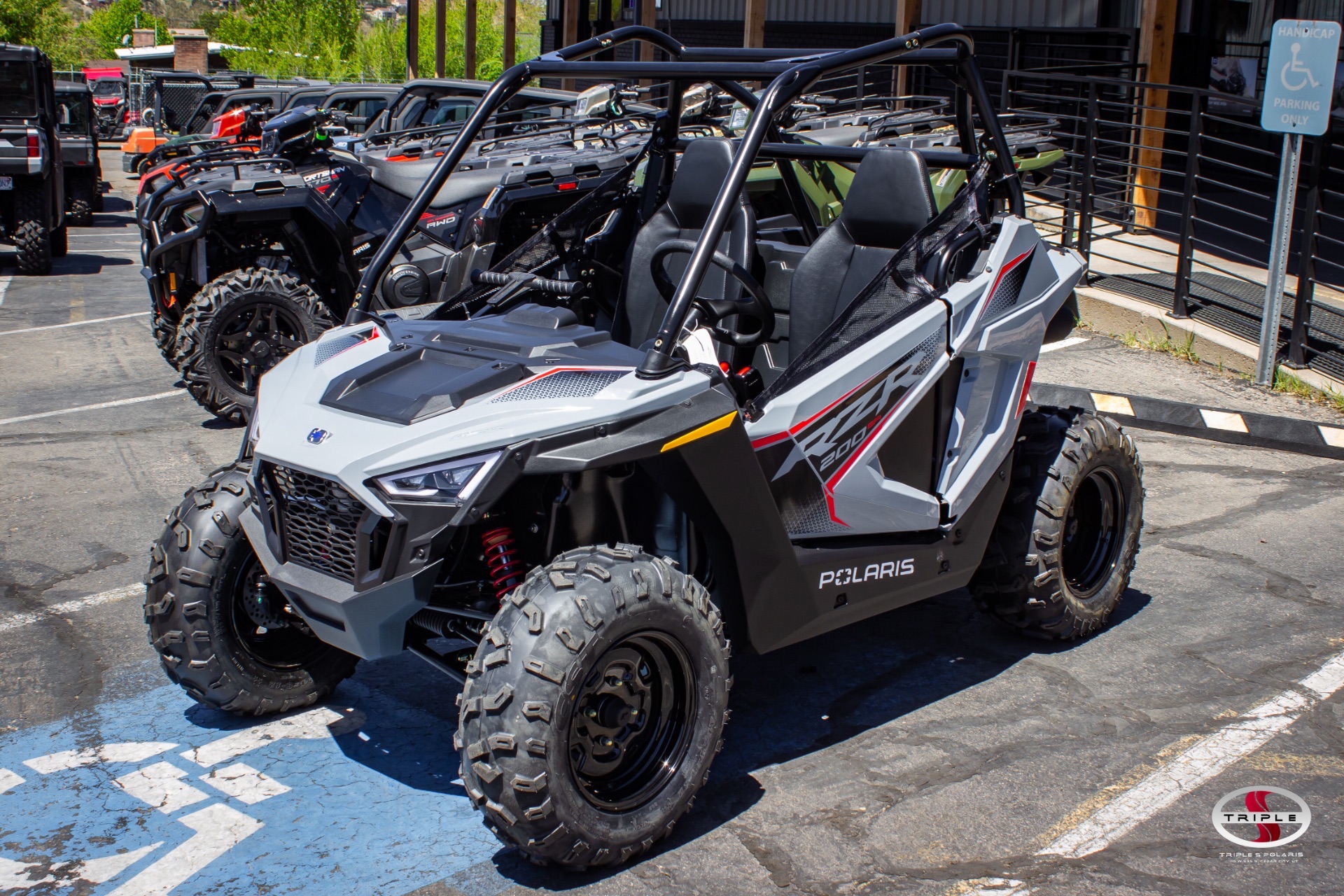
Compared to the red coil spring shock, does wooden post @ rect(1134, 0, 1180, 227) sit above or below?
above

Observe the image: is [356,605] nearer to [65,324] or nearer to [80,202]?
[65,324]

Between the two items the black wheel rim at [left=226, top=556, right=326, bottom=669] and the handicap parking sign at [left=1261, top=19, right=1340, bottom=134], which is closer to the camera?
the black wheel rim at [left=226, top=556, right=326, bottom=669]

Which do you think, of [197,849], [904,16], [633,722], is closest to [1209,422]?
[633,722]

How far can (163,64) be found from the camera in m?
50.0

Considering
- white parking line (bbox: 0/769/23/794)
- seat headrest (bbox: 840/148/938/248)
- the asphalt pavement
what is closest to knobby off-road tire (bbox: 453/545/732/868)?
the asphalt pavement

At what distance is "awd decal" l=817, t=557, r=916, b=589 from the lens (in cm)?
378

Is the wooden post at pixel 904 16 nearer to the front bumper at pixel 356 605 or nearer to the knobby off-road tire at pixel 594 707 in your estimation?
the knobby off-road tire at pixel 594 707

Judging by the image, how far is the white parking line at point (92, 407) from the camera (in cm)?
784

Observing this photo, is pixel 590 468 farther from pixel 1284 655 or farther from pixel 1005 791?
pixel 1284 655

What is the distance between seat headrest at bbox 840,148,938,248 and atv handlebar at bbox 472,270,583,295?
1006mm

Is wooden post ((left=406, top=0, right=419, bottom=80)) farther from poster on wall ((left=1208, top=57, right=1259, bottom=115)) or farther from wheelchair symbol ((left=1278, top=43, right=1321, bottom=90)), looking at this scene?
wheelchair symbol ((left=1278, top=43, right=1321, bottom=90))

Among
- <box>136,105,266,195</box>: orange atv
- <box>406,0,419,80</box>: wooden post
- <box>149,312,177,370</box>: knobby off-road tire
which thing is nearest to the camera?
<box>149,312,177,370</box>: knobby off-road tire

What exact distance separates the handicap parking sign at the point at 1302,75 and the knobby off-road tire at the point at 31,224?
38.5 feet

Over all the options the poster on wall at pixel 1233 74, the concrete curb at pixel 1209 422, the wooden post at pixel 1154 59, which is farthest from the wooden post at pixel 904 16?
the poster on wall at pixel 1233 74
